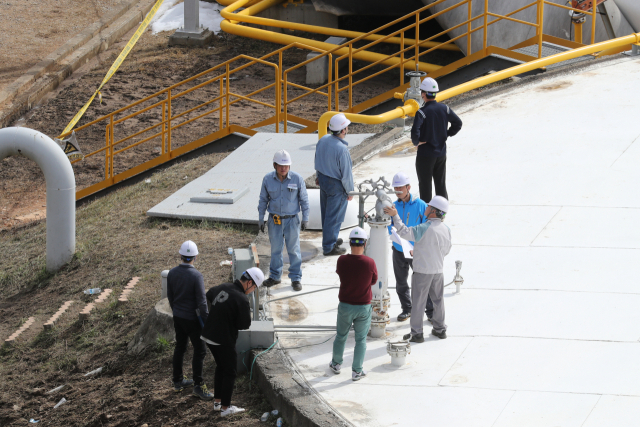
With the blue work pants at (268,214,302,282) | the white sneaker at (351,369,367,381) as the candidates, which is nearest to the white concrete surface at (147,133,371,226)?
the blue work pants at (268,214,302,282)

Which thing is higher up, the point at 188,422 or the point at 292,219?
the point at 292,219

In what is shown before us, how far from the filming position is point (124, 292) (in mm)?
8844

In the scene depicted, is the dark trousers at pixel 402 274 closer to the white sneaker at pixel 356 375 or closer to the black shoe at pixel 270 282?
the white sneaker at pixel 356 375

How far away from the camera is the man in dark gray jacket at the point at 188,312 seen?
6625mm

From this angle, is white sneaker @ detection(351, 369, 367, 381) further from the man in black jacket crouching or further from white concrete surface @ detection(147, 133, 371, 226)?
white concrete surface @ detection(147, 133, 371, 226)

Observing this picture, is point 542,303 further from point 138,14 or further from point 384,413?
point 138,14

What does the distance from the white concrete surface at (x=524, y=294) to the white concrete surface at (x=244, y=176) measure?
1.07 meters

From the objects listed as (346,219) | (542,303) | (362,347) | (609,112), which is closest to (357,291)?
(362,347)

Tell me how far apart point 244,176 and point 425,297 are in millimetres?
5462

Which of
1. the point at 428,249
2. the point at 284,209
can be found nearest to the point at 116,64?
the point at 284,209

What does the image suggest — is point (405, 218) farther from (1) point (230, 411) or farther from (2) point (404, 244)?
(1) point (230, 411)

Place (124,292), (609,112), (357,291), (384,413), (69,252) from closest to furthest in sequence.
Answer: (384,413)
(357,291)
(124,292)
(69,252)
(609,112)

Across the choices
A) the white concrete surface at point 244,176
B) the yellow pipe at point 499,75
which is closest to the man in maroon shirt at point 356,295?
→ the white concrete surface at point 244,176

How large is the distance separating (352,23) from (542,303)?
16160mm
